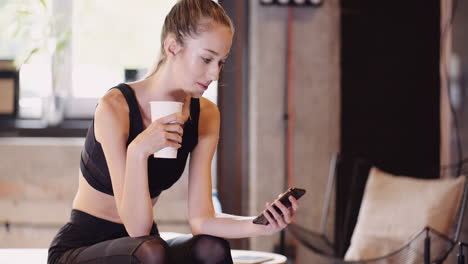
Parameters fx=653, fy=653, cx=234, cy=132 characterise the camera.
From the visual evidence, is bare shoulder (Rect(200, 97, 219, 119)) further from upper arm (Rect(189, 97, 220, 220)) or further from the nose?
the nose

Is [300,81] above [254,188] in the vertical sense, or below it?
above

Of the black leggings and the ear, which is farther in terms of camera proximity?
the ear

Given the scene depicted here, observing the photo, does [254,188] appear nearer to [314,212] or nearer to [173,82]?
[314,212]

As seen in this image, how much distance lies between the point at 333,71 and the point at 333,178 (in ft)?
1.92

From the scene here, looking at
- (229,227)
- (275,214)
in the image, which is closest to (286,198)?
(275,214)

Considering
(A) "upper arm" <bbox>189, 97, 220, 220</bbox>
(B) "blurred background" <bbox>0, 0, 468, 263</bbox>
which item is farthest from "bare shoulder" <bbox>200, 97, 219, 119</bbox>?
(B) "blurred background" <bbox>0, 0, 468, 263</bbox>

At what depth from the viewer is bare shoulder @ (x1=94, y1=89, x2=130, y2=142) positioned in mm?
1813

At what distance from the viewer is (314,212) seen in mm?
3580

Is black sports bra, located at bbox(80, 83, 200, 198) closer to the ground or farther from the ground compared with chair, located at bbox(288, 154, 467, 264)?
farther from the ground

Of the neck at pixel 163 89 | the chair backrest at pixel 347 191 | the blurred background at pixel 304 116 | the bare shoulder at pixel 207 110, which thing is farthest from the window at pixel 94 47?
the neck at pixel 163 89

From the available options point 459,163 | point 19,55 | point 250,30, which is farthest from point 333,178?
point 19,55

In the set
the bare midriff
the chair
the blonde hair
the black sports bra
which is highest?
the blonde hair

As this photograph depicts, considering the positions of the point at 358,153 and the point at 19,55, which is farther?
the point at 19,55

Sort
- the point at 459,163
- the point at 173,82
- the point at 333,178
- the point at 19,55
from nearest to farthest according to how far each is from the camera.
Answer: the point at 173,82 → the point at 459,163 → the point at 333,178 → the point at 19,55
